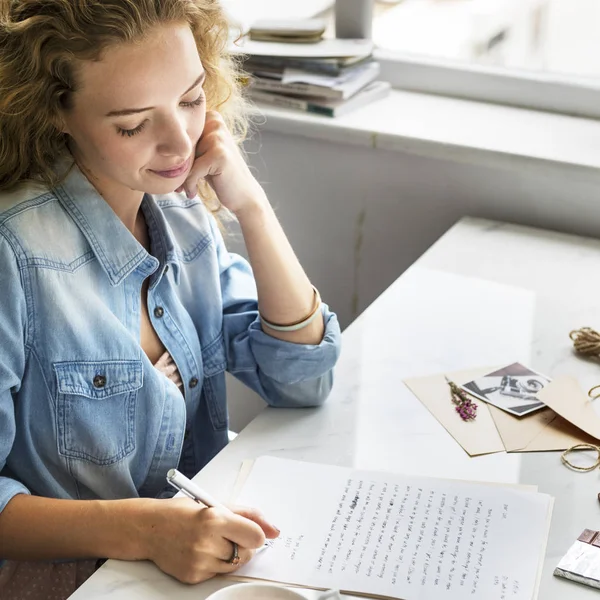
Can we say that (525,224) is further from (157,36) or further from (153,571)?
(153,571)

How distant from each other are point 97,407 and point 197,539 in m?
0.25

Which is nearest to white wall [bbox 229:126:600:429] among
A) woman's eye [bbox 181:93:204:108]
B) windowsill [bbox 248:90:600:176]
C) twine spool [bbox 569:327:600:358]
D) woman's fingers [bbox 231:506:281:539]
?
windowsill [bbox 248:90:600:176]

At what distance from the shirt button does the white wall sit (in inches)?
37.5

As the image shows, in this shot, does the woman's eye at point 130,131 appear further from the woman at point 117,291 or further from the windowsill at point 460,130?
the windowsill at point 460,130

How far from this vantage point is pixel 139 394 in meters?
1.17

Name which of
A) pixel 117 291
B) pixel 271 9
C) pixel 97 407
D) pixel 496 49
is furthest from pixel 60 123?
pixel 271 9

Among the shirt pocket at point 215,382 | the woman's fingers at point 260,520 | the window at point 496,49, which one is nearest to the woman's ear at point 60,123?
the shirt pocket at point 215,382

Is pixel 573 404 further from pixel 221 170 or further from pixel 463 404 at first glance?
pixel 221 170

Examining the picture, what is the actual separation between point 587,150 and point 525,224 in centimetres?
18

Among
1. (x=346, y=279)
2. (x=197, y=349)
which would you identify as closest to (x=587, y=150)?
(x=346, y=279)

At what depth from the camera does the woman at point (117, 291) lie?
40.6 inches

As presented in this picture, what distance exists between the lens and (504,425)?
48.4 inches

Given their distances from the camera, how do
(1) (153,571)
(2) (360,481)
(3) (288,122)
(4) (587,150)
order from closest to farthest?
(1) (153,571) < (2) (360,481) < (4) (587,150) < (3) (288,122)

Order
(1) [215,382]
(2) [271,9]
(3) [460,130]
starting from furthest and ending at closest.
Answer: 1. (2) [271,9]
2. (3) [460,130]
3. (1) [215,382]
